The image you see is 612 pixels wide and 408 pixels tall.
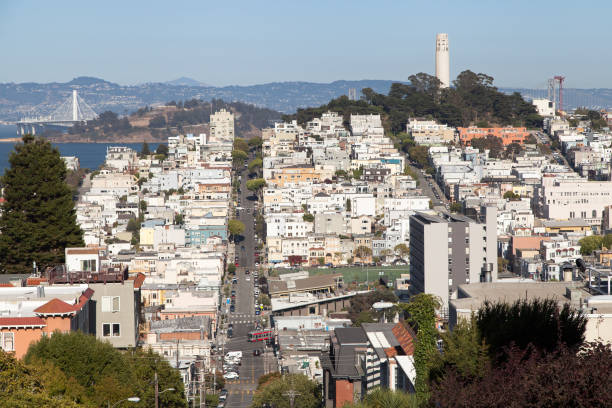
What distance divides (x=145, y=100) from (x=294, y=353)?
562ft

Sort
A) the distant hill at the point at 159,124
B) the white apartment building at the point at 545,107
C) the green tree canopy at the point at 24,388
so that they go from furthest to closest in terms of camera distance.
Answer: the distant hill at the point at 159,124
the white apartment building at the point at 545,107
the green tree canopy at the point at 24,388

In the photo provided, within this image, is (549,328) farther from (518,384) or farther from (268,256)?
(268,256)

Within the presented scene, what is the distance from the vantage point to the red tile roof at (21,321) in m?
8.05

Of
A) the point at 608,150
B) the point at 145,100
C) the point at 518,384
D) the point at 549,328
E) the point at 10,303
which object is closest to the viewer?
the point at 518,384

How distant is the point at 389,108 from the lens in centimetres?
5694

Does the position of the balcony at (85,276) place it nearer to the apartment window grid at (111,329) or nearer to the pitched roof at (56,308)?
the apartment window grid at (111,329)

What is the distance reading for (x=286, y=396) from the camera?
1739 cm

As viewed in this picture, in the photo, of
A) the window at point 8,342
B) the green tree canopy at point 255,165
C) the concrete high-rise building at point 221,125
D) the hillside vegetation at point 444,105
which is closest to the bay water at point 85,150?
the concrete high-rise building at point 221,125

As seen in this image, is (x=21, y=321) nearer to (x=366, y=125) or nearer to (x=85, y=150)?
(x=366, y=125)

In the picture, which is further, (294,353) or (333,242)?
(333,242)

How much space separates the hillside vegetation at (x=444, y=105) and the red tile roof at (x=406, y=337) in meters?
43.2

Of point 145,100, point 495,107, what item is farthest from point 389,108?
point 145,100

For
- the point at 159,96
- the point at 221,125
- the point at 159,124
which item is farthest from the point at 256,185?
the point at 159,96

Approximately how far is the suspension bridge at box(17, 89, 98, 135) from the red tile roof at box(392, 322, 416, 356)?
287 feet
